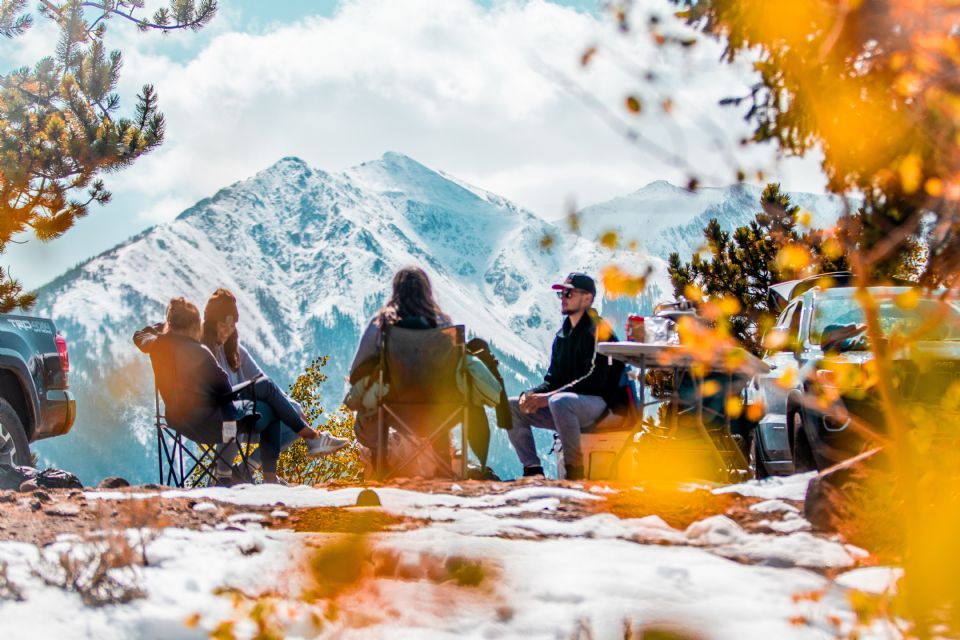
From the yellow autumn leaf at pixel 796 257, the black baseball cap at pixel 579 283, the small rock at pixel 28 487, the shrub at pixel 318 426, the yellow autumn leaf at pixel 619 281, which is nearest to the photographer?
the yellow autumn leaf at pixel 796 257

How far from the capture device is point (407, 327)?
253 inches

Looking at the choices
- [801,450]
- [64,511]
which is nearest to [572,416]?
[801,450]

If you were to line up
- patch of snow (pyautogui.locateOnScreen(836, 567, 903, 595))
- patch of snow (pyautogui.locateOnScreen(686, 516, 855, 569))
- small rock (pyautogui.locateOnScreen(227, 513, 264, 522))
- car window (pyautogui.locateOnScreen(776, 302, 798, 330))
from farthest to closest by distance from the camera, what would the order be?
car window (pyautogui.locateOnScreen(776, 302, 798, 330)) < small rock (pyautogui.locateOnScreen(227, 513, 264, 522)) < patch of snow (pyautogui.locateOnScreen(686, 516, 855, 569)) < patch of snow (pyautogui.locateOnScreen(836, 567, 903, 595))

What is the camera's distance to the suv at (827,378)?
5352 mm

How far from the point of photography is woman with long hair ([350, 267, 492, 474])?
6.44 meters

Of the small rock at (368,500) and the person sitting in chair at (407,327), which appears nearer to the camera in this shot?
the small rock at (368,500)

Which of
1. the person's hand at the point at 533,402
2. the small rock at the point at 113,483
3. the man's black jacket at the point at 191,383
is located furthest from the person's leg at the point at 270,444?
the person's hand at the point at 533,402

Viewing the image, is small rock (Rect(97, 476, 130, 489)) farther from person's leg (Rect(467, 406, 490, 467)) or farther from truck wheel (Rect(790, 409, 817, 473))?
truck wheel (Rect(790, 409, 817, 473))

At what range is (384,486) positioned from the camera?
522 cm

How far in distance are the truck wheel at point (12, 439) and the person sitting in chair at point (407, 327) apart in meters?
2.10

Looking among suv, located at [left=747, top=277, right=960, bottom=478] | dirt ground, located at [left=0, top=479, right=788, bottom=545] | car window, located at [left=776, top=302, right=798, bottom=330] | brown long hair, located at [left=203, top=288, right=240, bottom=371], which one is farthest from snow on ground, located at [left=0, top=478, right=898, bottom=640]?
car window, located at [left=776, top=302, right=798, bottom=330]

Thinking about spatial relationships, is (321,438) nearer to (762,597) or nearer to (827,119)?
(762,597)

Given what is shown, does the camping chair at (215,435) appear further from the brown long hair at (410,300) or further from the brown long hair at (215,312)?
the brown long hair at (410,300)

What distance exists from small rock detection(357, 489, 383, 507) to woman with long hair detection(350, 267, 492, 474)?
2.00m
